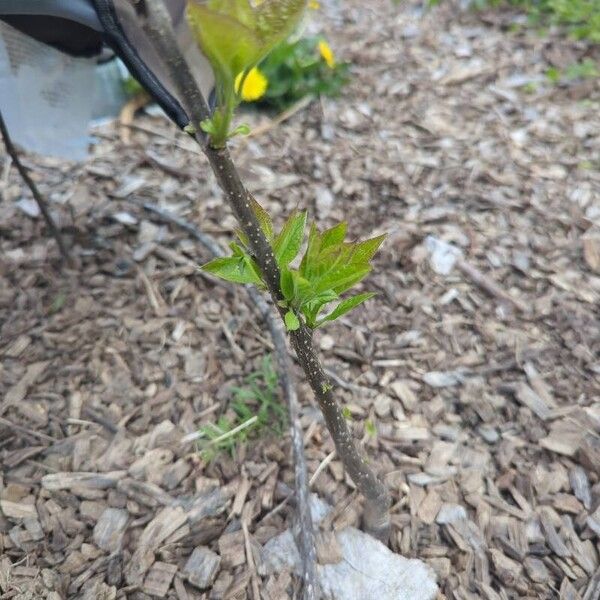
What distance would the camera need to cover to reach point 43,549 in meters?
1.32

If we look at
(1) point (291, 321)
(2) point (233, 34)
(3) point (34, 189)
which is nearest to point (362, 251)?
(1) point (291, 321)

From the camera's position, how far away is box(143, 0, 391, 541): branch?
2.23 ft

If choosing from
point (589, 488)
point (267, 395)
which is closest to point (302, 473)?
point (267, 395)

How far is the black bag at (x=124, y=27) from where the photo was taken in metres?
1.10

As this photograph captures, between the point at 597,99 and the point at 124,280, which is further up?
the point at 597,99

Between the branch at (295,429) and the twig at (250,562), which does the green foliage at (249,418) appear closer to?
the branch at (295,429)

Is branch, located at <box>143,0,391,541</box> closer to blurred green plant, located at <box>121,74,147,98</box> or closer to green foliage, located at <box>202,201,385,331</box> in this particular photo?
green foliage, located at <box>202,201,385,331</box>

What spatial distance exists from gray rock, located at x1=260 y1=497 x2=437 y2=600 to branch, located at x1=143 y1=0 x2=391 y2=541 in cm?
4

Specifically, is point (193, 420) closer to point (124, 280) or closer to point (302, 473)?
point (302, 473)

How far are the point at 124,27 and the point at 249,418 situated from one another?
0.94 metres

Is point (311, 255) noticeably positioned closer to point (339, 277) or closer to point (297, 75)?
point (339, 277)

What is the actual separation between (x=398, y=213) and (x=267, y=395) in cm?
97

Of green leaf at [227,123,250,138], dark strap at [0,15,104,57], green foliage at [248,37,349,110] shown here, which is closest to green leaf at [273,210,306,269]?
green leaf at [227,123,250,138]

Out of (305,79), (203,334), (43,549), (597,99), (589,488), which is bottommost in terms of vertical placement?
(43,549)
